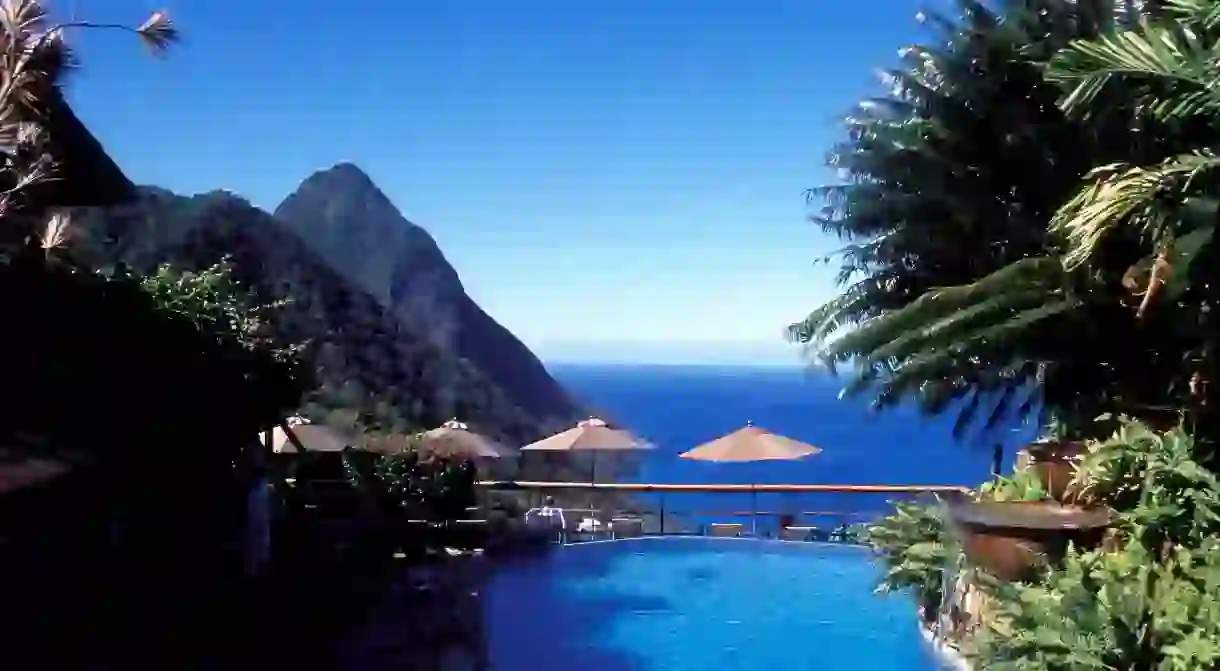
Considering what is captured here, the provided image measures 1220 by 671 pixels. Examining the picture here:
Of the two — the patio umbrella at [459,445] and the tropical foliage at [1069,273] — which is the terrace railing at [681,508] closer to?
the patio umbrella at [459,445]

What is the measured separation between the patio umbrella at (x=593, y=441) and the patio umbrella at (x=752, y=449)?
2.92 feet

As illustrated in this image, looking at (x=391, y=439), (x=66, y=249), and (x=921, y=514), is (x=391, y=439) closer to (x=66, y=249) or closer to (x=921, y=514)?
(x=66, y=249)

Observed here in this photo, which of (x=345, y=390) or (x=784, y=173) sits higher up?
(x=784, y=173)

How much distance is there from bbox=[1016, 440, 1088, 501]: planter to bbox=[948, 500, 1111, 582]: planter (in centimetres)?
32

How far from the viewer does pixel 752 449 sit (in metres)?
15.7

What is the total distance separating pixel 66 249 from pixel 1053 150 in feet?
25.7

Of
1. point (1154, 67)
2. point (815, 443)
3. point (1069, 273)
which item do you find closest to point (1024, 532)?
point (1069, 273)

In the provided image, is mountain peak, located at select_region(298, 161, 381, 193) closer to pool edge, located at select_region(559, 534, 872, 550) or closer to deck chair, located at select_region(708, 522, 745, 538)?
pool edge, located at select_region(559, 534, 872, 550)

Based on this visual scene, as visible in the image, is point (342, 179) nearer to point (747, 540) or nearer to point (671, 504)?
point (671, 504)

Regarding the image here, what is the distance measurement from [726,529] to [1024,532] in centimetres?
950

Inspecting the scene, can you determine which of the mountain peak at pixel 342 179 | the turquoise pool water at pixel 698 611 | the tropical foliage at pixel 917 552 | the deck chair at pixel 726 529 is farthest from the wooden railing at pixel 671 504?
the mountain peak at pixel 342 179

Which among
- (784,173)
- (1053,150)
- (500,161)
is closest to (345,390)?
(500,161)

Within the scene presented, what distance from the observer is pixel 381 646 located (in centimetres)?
1025

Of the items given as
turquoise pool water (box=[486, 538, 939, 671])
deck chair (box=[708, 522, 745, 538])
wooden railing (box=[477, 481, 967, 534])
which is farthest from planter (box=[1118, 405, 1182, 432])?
deck chair (box=[708, 522, 745, 538])
